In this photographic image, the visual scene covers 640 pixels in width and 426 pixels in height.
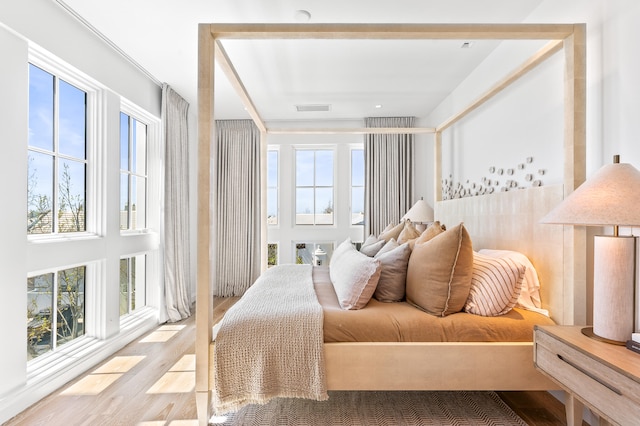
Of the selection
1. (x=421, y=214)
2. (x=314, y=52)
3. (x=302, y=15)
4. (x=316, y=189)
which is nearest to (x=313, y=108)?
(x=316, y=189)

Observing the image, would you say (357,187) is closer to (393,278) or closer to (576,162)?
(393,278)

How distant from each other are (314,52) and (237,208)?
276cm

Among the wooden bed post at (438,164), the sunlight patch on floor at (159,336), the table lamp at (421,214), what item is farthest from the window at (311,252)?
the sunlight patch on floor at (159,336)

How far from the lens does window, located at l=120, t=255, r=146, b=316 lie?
11.5 feet

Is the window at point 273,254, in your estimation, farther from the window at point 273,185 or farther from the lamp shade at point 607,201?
the lamp shade at point 607,201

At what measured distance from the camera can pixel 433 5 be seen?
2.33 metres

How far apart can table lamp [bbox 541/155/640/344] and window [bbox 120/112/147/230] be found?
3.68 meters

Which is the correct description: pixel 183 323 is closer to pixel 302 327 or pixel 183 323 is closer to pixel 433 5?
pixel 302 327

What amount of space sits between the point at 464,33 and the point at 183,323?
3745mm

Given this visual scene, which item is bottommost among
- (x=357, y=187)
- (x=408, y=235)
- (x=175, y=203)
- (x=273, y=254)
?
(x=273, y=254)

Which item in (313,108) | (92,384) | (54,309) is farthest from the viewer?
(313,108)

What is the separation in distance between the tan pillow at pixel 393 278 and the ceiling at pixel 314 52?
1.70 m

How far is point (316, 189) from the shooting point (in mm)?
5207

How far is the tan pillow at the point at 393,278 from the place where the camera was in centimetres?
216
